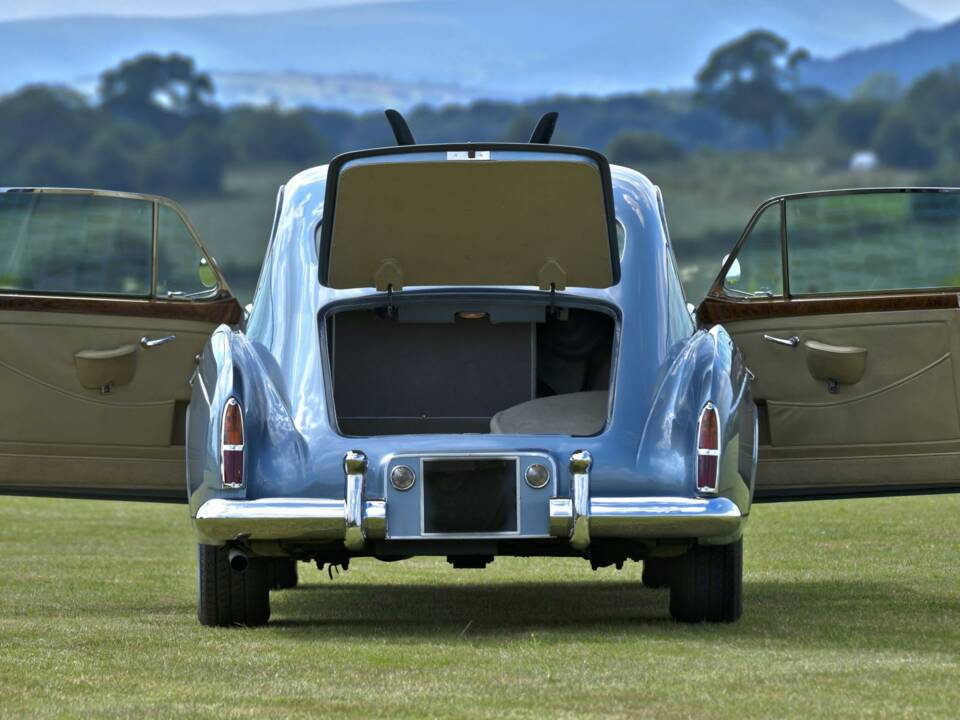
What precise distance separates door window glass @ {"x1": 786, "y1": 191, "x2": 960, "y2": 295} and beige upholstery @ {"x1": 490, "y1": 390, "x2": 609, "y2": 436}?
3.69 feet

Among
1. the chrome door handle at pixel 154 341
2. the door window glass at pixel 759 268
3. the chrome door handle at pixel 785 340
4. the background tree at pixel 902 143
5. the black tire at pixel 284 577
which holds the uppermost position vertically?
the door window glass at pixel 759 268

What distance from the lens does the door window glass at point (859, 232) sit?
800cm

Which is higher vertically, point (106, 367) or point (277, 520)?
point (106, 367)

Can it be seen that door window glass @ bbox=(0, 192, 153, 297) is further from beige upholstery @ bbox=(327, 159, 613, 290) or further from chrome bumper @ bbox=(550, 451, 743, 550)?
chrome bumper @ bbox=(550, 451, 743, 550)

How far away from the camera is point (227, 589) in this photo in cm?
690

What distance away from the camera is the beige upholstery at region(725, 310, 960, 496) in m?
7.61

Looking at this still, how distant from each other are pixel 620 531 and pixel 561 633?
0.53 m

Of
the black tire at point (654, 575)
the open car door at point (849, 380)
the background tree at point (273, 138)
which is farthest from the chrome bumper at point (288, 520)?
the background tree at point (273, 138)

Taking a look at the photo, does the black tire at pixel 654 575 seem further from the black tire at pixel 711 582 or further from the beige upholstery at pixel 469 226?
the beige upholstery at pixel 469 226

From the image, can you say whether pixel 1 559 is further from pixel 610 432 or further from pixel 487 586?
pixel 610 432

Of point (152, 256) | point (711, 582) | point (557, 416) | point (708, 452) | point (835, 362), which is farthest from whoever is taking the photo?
point (152, 256)

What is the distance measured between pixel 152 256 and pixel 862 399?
316 centimetres

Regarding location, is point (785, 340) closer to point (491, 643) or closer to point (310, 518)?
point (491, 643)

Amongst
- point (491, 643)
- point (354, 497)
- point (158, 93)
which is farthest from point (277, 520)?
point (158, 93)
